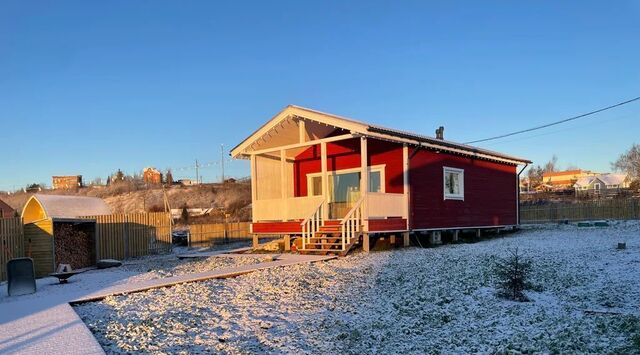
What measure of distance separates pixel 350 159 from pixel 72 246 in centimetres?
1009

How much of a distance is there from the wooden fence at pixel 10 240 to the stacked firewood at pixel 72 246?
1230 millimetres

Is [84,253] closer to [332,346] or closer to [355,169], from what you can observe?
[355,169]

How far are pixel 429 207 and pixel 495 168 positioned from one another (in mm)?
6029

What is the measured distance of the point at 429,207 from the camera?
17.2m

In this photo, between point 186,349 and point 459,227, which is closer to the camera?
point 186,349

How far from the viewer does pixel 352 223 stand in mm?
14312

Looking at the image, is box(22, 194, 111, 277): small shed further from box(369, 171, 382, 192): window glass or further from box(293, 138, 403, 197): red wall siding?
box(369, 171, 382, 192): window glass

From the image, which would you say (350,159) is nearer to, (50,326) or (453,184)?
(453,184)

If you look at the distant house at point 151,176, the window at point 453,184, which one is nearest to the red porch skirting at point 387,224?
the window at point 453,184

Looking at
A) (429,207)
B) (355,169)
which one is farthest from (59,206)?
(429,207)

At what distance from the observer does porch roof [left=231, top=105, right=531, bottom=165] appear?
1477 centimetres

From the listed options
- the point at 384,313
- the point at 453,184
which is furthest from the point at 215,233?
the point at 384,313

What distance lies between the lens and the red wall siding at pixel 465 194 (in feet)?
55.0

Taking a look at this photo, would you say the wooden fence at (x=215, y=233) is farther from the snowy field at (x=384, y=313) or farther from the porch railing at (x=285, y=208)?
the snowy field at (x=384, y=313)
